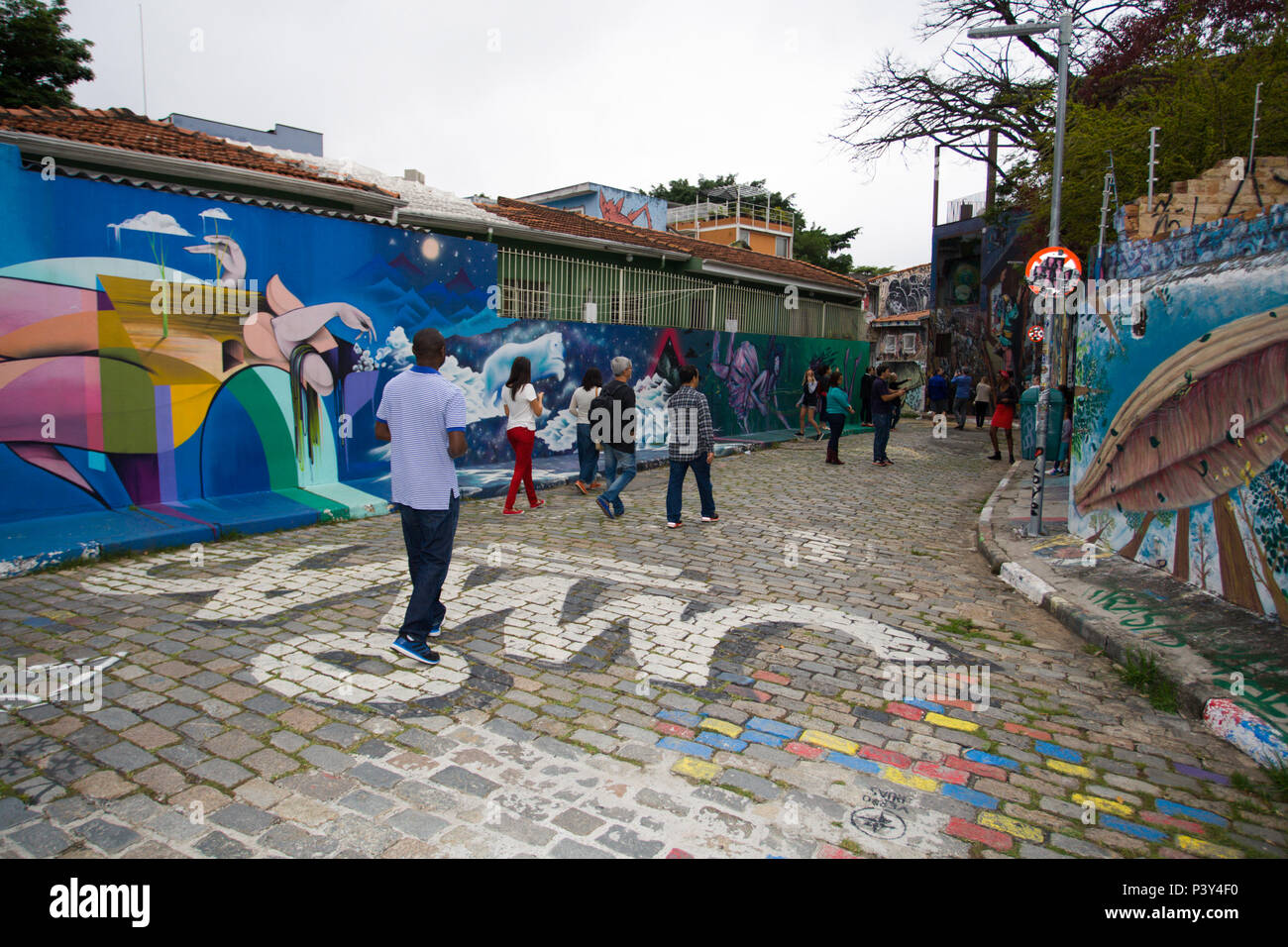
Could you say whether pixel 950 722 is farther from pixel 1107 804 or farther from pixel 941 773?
pixel 1107 804

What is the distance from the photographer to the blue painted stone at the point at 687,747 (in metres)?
3.79

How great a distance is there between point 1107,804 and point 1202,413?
4.05 meters

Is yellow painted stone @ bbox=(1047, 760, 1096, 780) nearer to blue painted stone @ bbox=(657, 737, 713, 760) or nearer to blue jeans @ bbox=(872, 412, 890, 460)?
blue painted stone @ bbox=(657, 737, 713, 760)

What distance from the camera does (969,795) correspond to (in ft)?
11.4

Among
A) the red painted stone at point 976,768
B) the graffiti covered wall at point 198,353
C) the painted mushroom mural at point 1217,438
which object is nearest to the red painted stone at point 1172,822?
the red painted stone at point 976,768

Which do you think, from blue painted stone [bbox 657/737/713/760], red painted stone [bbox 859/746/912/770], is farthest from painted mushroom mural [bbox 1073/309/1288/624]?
blue painted stone [bbox 657/737/713/760]

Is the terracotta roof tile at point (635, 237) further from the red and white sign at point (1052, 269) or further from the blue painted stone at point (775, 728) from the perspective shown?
the blue painted stone at point (775, 728)

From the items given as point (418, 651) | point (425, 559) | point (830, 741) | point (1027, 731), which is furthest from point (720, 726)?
point (425, 559)

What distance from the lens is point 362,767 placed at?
353cm

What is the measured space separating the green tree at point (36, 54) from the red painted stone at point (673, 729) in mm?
25561
